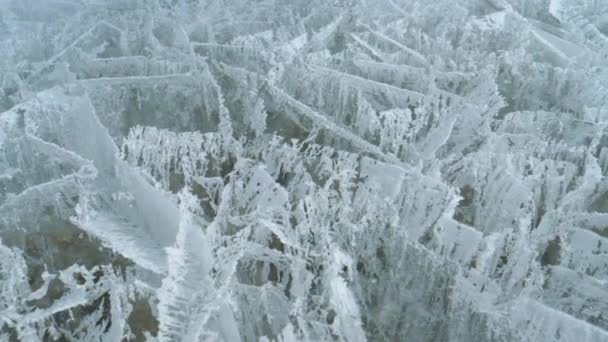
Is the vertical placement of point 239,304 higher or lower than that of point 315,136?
lower

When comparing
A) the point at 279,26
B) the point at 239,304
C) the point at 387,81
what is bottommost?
the point at 239,304

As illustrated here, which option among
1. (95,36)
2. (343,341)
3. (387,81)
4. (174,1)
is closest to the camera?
(343,341)

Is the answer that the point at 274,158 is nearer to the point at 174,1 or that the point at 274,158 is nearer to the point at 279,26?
the point at 279,26

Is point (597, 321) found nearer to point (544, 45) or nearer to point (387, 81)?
point (387, 81)

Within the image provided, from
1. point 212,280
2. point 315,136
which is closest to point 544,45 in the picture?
point 315,136

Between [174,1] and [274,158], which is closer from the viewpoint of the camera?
[274,158]

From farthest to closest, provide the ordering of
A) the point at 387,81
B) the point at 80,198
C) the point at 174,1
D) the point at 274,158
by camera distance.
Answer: the point at 174,1
the point at 387,81
the point at 274,158
the point at 80,198

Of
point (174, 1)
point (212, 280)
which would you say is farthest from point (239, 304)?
point (174, 1)
